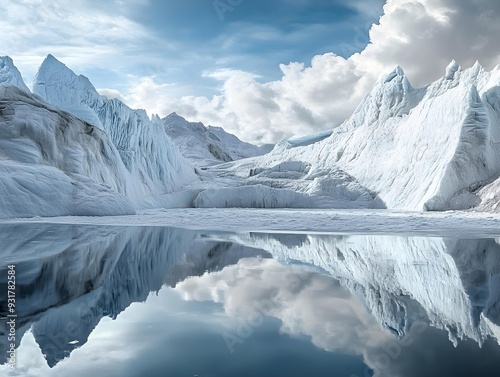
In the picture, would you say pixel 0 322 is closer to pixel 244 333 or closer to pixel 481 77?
pixel 244 333

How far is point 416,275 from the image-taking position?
219 inches

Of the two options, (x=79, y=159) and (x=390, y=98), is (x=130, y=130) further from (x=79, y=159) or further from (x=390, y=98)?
(x=390, y=98)

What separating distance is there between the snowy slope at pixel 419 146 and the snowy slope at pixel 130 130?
7.47 meters

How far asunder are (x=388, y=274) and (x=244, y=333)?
2983 mm

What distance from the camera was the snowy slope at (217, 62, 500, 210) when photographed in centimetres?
2183

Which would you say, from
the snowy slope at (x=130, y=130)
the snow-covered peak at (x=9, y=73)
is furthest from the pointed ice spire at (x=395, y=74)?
the snow-covered peak at (x=9, y=73)

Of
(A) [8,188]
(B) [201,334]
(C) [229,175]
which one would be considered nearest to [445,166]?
(A) [8,188]

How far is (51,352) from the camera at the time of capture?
2.81m

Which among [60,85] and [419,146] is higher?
[60,85]

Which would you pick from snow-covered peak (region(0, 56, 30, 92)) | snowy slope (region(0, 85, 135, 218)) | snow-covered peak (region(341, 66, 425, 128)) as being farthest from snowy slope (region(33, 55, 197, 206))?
snow-covered peak (region(341, 66, 425, 128))

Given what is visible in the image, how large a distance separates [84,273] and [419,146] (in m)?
23.6

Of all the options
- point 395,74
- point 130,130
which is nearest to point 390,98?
point 395,74

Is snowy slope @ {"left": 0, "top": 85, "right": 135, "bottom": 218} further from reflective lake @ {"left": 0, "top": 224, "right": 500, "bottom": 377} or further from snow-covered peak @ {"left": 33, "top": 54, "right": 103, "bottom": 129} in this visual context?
snow-covered peak @ {"left": 33, "top": 54, "right": 103, "bottom": 129}

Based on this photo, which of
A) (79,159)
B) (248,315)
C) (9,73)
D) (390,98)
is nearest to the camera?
(248,315)
